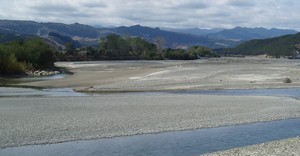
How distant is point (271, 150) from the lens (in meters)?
16.4

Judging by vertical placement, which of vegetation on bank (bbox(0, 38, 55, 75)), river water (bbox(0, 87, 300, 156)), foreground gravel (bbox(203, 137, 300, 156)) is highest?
vegetation on bank (bbox(0, 38, 55, 75))

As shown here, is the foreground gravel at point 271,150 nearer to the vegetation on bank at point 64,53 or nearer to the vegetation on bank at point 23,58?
the vegetation on bank at point 23,58

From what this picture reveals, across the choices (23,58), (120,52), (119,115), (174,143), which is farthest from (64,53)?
(174,143)

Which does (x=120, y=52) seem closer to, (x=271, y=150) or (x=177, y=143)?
(x=177, y=143)

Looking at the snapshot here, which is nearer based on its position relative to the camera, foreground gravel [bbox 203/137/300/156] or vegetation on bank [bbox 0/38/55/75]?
foreground gravel [bbox 203/137/300/156]

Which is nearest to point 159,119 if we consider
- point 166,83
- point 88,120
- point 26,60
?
point 88,120

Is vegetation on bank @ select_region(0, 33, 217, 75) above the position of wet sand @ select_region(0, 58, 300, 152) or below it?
above

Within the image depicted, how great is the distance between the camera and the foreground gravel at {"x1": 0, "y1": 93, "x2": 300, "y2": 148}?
21.0 metres

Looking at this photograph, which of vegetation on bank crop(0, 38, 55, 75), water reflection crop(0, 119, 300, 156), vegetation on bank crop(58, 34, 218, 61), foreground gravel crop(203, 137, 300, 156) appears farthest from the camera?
vegetation on bank crop(58, 34, 218, 61)

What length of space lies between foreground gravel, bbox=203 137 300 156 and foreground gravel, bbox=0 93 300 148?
617 cm

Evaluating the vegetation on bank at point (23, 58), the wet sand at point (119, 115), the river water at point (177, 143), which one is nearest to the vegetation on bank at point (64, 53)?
the vegetation on bank at point (23, 58)

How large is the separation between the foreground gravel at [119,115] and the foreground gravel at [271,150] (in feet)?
20.2

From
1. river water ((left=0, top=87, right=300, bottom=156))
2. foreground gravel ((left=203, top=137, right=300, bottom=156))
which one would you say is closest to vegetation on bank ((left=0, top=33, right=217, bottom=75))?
river water ((left=0, top=87, right=300, bottom=156))

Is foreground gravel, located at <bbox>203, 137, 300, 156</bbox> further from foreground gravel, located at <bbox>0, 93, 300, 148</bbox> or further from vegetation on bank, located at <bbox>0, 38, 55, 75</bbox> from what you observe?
vegetation on bank, located at <bbox>0, 38, 55, 75</bbox>
